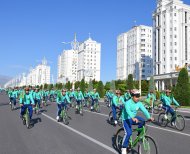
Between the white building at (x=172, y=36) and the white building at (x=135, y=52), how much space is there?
103 ft

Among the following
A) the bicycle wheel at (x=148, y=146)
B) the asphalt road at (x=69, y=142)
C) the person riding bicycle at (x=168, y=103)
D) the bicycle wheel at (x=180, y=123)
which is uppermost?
the person riding bicycle at (x=168, y=103)

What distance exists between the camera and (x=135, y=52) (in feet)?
460

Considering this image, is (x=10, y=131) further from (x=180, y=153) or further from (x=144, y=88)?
(x=144, y=88)

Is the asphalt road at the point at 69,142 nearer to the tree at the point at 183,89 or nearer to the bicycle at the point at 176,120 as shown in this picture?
the bicycle at the point at 176,120

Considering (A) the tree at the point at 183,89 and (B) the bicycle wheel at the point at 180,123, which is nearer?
(B) the bicycle wheel at the point at 180,123

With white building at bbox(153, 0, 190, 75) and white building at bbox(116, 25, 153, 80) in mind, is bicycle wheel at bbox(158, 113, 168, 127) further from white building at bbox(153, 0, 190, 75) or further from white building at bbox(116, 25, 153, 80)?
white building at bbox(116, 25, 153, 80)

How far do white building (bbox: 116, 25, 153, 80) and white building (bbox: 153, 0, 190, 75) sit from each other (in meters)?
31.4

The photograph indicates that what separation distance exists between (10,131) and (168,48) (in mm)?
87067

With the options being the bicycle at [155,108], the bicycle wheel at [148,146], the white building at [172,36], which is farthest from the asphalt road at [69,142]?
the white building at [172,36]

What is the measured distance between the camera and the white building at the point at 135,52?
135250 millimetres

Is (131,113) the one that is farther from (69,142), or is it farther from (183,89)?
(183,89)

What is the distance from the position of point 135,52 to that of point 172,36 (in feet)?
153

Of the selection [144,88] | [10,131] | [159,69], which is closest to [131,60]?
[159,69]

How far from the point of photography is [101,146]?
29.2 feet
